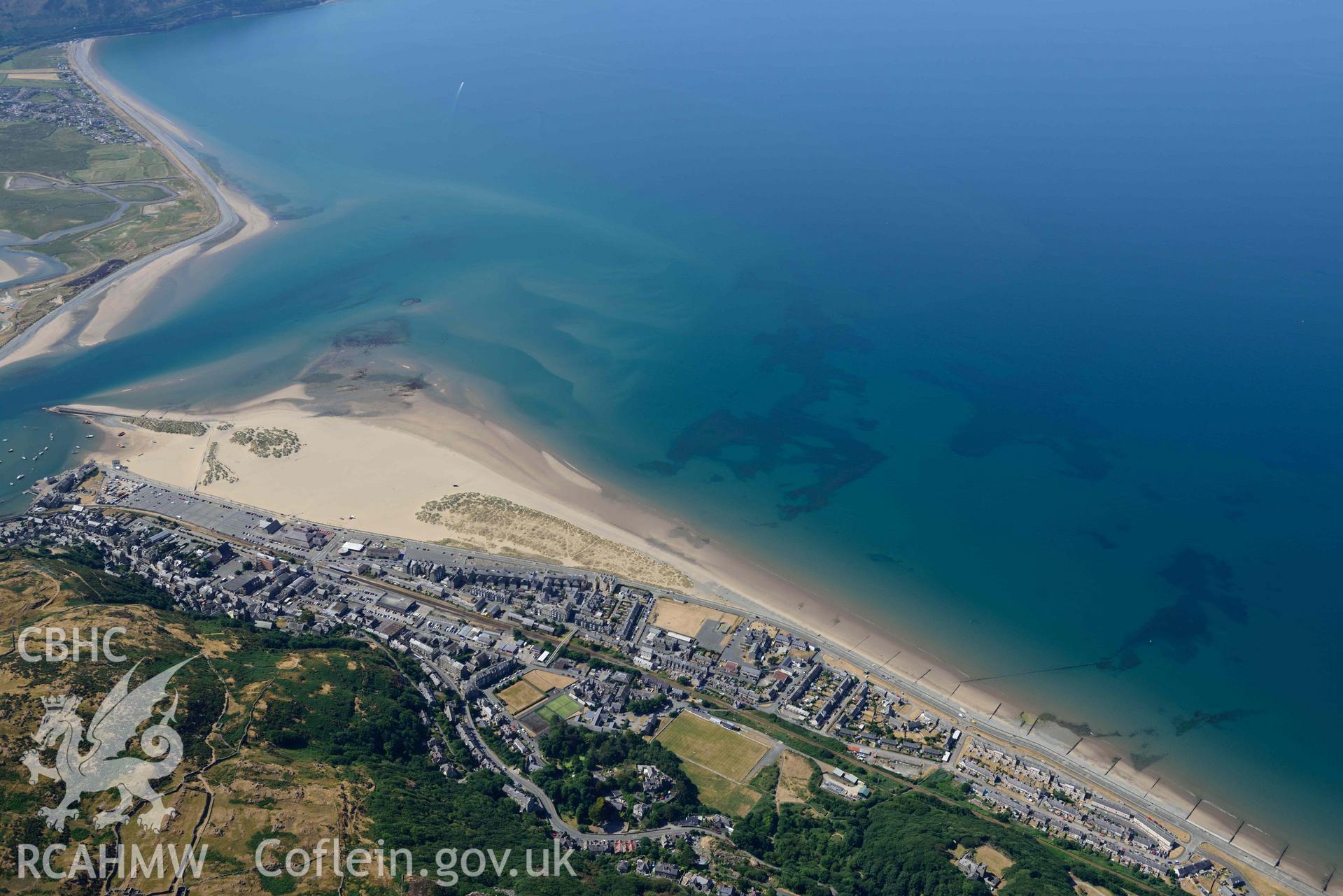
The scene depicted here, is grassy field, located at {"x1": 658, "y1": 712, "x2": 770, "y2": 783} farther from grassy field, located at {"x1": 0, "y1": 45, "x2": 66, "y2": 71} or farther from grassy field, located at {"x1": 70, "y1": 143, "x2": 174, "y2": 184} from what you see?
grassy field, located at {"x1": 0, "y1": 45, "x2": 66, "y2": 71}

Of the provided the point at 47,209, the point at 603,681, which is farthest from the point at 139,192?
the point at 603,681

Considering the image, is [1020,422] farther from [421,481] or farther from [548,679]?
[421,481]

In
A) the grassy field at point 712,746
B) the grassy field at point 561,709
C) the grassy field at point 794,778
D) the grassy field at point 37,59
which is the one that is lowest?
the grassy field at point 561,709

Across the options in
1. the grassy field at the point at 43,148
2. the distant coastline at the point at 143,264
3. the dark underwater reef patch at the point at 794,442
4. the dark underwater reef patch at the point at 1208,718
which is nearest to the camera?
the dark underwater reef patch at the point at 1208,718

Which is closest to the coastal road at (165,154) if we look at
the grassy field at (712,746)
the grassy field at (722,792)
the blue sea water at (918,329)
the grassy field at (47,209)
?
the blue sea water at (918,329)

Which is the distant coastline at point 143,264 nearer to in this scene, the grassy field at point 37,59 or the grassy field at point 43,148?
the grassy field at point 43,148

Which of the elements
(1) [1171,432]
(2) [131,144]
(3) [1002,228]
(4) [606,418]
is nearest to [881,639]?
(4) [606,418]
